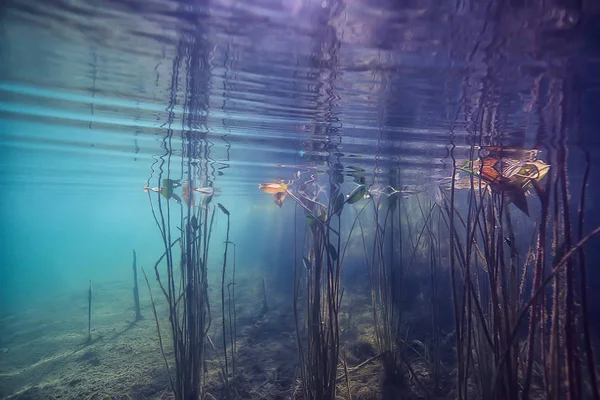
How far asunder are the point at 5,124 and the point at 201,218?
477 inches

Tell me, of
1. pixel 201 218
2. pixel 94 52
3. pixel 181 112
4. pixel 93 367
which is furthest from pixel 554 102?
pixel 93 367

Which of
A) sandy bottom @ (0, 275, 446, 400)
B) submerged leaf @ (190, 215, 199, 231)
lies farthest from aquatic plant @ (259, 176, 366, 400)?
submerged leaf @ (190, 215, 199, 231)

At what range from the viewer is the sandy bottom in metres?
8.53

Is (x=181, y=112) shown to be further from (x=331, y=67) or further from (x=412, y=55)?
(x=412, y=55)

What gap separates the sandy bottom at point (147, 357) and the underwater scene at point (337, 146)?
0.35ft

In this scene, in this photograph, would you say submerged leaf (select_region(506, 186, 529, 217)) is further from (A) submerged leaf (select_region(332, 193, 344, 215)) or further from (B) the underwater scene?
(A) submerged leaf (select_region(332, 193, 344, 215))

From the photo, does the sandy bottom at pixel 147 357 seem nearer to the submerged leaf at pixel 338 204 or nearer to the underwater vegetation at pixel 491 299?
the underwater vegetation at pixel 491 299

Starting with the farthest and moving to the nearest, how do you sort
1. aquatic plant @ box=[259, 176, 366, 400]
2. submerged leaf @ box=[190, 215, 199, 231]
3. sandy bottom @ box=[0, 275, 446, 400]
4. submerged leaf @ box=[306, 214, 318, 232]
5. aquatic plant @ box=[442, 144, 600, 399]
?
sandy bottom @ box=[0, 275, 446, 400] < submerged leaf @ box=[190, 215, 199, 231] < submerged leaf @ box=[306, 214, 318, 232] < aquatic plant @ box=[259, 176, 366, 400] < aquatic plant @ box=[442, 144, 600, 399]

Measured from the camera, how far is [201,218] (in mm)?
6285

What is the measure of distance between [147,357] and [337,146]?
10.2 m

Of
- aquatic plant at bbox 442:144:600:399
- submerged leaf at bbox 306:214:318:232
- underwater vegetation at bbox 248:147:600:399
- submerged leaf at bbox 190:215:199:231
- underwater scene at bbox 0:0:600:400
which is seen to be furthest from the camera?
submerged leaf at bbox 190:215:199:231

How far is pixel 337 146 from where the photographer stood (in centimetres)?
1238

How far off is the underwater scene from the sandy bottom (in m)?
0.11

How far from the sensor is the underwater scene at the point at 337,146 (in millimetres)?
3809
